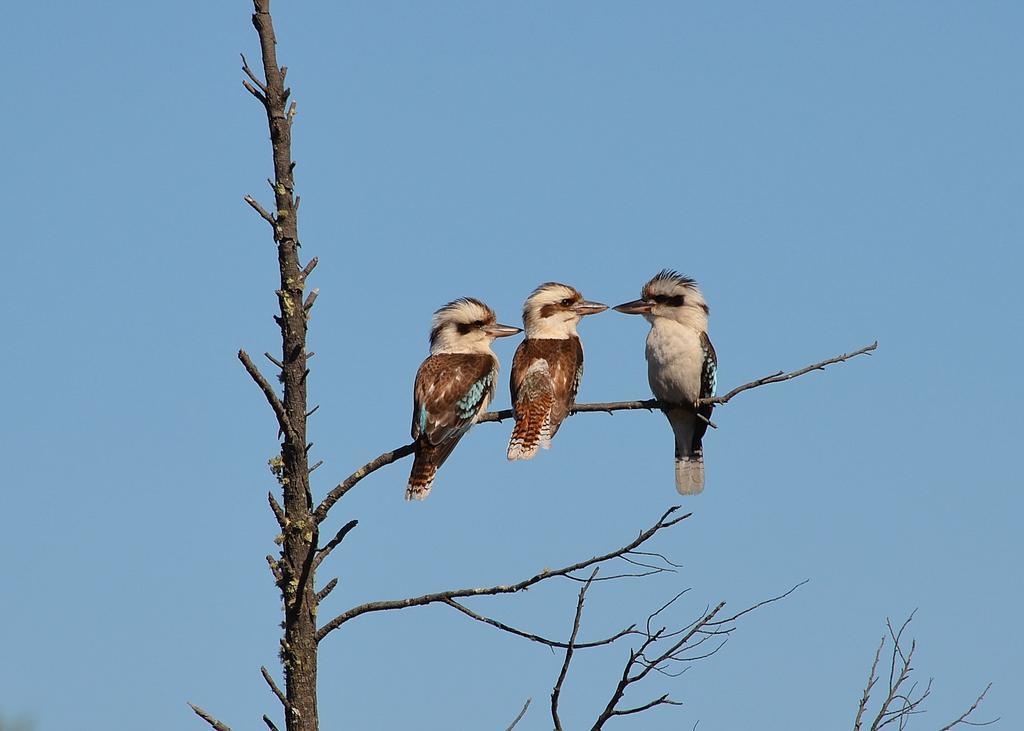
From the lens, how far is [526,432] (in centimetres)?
819

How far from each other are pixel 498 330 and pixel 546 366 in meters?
0.74

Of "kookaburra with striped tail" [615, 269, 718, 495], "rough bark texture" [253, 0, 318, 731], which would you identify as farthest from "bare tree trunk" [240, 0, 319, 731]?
"kookaburra with striped tail" [615, 269, 718, 495]

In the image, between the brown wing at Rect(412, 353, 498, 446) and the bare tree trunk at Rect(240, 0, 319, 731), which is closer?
the bare tree trunk at Rect(240, 0, 319, 731)

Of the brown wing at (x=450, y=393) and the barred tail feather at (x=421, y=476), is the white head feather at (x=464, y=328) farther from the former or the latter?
the barred tail feather at (x=421, y=476)

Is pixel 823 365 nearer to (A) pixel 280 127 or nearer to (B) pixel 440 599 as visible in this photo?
(B) pixel 440 599

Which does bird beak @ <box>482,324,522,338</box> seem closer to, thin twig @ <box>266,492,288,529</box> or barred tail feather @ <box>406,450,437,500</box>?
barred tail feather @ <box>406,450,437,500</box>

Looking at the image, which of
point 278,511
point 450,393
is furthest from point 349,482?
point 450,393

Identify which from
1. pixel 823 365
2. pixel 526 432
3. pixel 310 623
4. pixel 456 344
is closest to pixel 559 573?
pixel 310 623

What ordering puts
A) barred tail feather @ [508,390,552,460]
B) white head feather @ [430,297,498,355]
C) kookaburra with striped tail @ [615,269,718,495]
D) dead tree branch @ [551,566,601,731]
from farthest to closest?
white head feather @ [430,297,498,355] → kookaburra with striped tail @ [615,269,718,495] → barred tail feather @ [508,390,552,460] → dead tree branch @ [551,566,601,731]

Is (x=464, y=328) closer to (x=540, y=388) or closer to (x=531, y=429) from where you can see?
(x=540, y=388)

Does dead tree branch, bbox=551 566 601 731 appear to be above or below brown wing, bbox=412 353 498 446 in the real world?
below

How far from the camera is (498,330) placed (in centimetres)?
920

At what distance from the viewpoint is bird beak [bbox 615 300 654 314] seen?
9289mm

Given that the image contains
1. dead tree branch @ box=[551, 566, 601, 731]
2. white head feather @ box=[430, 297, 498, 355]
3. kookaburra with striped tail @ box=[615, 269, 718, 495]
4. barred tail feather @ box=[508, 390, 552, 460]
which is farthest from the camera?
white head feather @ box=[430, 297, 498, 355]
